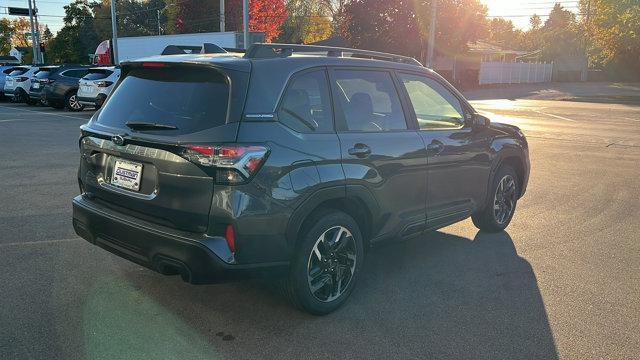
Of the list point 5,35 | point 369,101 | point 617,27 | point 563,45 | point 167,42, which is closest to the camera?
point 369,101

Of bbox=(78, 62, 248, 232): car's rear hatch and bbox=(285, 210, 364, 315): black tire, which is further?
bbox=(285, 210, 364, 315): black tire

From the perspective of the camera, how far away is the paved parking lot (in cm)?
348

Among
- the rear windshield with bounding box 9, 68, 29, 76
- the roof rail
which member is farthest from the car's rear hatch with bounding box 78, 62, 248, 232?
the rear windshield with bounding box 9, 68, 29, 76

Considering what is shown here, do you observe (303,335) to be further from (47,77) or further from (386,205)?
(47,77)

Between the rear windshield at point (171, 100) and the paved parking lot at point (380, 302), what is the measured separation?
52.1 inches

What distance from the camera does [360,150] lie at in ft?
13.1

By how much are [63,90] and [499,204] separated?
18254mm

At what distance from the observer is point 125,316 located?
3.81 m

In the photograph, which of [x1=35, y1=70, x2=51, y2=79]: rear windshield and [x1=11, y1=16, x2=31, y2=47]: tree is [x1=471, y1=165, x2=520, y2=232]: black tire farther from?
[x1=11, y1=16, x2=31, y2=47]: tree

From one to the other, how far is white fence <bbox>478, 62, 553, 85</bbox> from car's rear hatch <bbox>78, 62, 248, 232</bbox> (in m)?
41.3

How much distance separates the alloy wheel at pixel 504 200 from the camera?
587cm

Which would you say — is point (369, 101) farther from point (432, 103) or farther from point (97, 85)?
point (97, 85)

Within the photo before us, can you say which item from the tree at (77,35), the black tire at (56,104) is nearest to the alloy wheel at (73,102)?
the black tire at (56,104)

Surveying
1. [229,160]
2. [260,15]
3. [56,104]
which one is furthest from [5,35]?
[229,160]
